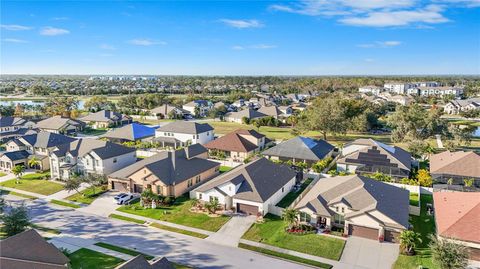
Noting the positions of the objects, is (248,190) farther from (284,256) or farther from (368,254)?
(368,254)

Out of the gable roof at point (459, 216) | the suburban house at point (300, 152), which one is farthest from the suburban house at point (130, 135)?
the gable roof at point (459, 216)

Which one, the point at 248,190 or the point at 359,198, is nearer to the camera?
the point at 359,198

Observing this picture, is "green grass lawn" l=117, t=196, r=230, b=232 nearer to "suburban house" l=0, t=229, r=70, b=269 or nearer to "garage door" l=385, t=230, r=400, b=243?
"suburban house" l=0, t=229, r=70, b=269

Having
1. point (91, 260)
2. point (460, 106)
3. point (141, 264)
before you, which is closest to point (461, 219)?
point (141, 264)

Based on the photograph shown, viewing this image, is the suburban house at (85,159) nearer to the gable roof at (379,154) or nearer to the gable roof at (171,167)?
the gable roof at (171,167)

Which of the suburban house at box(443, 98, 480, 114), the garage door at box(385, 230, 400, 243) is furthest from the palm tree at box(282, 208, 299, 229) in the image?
the suburban house at box(443, 98, 480, 114)

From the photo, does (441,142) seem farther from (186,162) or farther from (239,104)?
(239,104)
